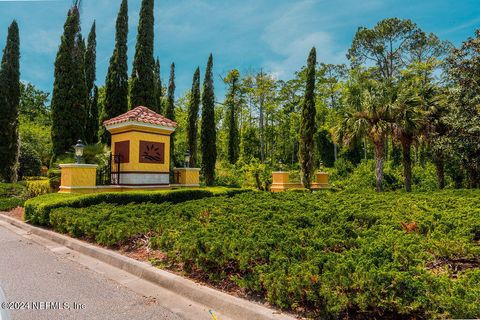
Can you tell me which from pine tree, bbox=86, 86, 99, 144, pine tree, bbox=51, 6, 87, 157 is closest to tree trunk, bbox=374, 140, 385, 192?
pine tree, bbox=51, 6, 87, 157

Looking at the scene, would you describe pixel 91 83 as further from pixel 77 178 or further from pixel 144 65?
pixel 77 178

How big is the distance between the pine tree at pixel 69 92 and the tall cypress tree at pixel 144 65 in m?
3.26

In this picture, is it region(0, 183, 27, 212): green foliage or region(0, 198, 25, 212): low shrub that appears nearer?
region(0, 198, 25, 212): low shrub


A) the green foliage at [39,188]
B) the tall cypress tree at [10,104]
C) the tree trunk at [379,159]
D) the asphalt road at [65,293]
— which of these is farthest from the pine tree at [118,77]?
the asphalt road at [65,293]

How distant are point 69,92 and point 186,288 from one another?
16.8 m

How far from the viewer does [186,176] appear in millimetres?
15688

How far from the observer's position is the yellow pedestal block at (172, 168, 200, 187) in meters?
15.7

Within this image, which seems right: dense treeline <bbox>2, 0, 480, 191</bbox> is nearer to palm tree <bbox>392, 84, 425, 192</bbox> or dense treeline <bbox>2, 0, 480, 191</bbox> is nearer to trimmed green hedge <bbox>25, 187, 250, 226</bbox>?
palm tree <bbox>392, 84, 425, 192</bbox>

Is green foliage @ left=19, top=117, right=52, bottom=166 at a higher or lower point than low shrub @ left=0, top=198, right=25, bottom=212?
higher

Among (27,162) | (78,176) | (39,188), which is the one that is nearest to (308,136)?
(78,176)

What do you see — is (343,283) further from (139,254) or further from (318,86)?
(318,86)

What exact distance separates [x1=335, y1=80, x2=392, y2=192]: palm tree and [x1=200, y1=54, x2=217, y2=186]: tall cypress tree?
10.7 metres

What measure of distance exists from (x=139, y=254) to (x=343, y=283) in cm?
387

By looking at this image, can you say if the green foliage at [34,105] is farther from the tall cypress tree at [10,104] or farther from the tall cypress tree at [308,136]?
the tall cypress tree at [308,136]
